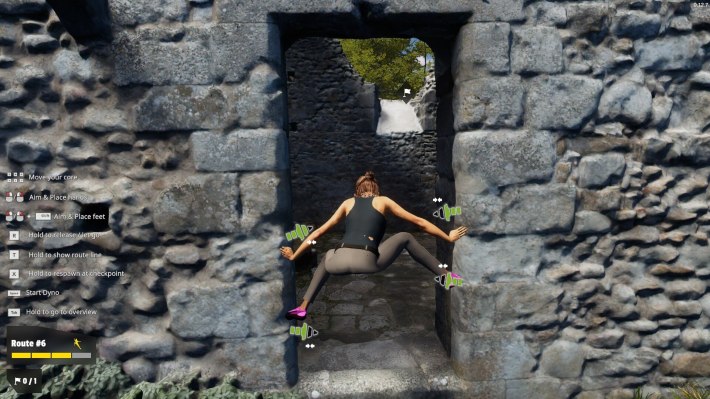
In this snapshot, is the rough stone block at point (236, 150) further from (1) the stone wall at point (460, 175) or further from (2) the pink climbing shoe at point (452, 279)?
(2) the pink climbing shoe at point (452, 279)

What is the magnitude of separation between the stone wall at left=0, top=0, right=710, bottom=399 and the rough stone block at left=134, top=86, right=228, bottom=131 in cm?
1

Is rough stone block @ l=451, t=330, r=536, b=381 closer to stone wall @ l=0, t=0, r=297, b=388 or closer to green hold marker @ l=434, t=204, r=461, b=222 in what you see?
green hold marker @ l=434, t=204, r=461, b=222

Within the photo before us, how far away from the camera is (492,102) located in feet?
Result: 7.89

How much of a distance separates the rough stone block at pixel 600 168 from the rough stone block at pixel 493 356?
1076mm

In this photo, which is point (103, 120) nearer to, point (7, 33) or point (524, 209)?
point (7, 33)

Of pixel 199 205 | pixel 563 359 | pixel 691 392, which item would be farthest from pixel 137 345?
pixel 691 392

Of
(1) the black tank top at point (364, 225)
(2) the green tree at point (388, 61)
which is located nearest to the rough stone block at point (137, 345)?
(1) the black tank top at point (364, 225)

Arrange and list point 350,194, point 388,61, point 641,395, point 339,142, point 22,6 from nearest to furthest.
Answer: point 22,6 < point 641,395 < point 350,194 < point 339,142 < point 388,61

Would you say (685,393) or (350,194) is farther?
(350,194)

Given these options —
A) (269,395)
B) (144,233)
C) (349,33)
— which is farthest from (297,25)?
(269,395)

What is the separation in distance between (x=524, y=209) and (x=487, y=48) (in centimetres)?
100

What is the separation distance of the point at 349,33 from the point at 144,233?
182 centimetres

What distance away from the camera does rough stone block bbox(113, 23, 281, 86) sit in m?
2.32

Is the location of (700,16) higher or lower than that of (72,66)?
higher
